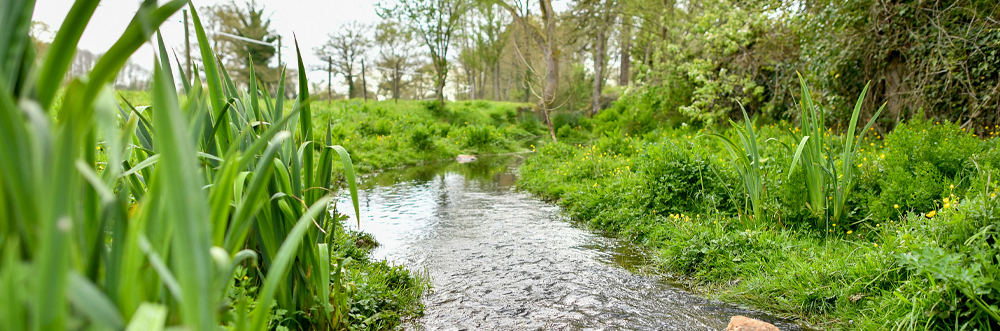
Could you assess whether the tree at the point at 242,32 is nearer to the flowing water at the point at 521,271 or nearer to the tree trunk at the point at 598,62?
the tree trunk at the point at 598,62

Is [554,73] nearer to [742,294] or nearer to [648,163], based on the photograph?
[648,163]

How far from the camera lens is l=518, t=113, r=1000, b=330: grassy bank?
7.31 feet

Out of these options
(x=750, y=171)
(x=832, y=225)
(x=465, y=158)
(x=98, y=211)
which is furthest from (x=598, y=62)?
(x=98, y=211)

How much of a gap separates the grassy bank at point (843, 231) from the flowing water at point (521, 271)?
257mm

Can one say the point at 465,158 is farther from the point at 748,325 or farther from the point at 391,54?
the point at 391,54

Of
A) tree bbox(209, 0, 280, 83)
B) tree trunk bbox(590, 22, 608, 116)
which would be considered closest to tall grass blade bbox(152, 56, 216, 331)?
tree trunk bbox(590, 22, 608, 116)

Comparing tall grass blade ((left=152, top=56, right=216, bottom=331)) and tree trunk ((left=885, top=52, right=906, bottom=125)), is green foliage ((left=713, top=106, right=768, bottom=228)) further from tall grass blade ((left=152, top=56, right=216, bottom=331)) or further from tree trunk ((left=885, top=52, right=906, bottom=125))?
tree trunk ((left=885, top=52, right=906, bottom=125))

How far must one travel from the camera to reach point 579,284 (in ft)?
11.2

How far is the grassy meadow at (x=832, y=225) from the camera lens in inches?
88.4

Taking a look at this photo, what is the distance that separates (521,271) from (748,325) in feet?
5.16

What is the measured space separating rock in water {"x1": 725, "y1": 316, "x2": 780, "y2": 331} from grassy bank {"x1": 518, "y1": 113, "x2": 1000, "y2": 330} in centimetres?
40

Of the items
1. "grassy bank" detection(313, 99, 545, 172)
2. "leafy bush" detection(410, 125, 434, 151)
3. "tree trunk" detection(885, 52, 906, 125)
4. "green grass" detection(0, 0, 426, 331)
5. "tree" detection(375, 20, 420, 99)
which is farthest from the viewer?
"tree" detection(375, 20, 420, 99)

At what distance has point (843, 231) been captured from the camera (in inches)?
Answer: 138

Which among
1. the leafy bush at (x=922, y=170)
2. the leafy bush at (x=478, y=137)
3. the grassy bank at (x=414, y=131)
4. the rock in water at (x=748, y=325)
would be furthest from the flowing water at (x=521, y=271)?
the leafy bush at (x=478, y=137)
